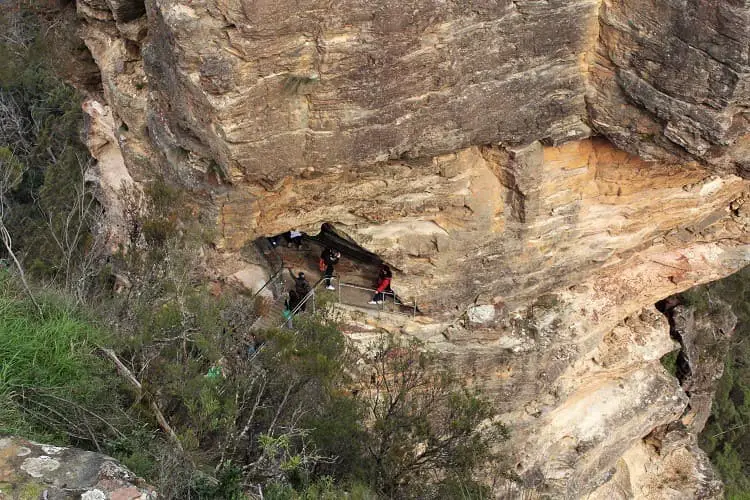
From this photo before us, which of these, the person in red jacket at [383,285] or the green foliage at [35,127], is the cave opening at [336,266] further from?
the green foliage at [35,127]

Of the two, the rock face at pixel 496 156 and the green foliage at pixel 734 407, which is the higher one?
the rock face at pixel 496 156

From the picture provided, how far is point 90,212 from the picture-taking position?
57.5 ft

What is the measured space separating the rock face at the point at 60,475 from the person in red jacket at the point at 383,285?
25.9ft

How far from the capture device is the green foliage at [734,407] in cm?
2325

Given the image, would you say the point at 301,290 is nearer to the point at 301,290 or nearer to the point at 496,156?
the point at 301,290

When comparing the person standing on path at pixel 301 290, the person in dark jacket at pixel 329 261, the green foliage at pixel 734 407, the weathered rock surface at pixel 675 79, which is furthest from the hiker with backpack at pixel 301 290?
the green foliage at pixel 734 407

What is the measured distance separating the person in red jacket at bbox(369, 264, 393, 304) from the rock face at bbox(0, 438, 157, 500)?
25.9 ft

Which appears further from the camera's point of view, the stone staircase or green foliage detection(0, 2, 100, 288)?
green foliage detection(0, 2, 100, 288)

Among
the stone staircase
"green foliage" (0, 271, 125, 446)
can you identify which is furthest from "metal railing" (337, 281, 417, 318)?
"green foliage" (0, 271, 125, 446)

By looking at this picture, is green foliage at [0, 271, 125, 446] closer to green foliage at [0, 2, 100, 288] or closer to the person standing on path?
the person standing on path

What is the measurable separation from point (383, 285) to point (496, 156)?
2.97 m

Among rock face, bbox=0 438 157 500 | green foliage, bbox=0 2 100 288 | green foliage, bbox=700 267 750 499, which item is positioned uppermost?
rock face, bbox=0 438 157 500

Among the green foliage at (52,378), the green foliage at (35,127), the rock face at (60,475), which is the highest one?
the rock face at (60,475)

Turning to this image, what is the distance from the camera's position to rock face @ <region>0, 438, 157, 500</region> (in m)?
6.39
